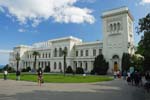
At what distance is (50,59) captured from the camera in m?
90.9

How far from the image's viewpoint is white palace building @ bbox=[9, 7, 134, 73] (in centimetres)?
6278

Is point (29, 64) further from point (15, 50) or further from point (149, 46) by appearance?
point (149, 46)

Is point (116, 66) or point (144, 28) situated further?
point (116, 66)

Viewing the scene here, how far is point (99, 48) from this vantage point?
7325 cm

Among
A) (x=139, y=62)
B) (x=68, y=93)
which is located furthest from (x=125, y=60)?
(x=68, y=93)

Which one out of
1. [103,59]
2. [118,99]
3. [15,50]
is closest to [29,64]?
[15,50]

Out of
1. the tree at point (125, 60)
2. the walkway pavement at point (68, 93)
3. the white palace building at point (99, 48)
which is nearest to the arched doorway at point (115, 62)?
the white palace building at point (99, 48)

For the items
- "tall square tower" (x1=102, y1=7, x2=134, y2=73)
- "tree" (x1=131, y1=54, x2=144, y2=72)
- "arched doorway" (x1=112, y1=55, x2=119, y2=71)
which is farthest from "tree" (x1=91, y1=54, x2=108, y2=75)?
"tree" (x1=131, y1=54, x2=144, y2=72)

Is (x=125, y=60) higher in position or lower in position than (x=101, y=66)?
higher

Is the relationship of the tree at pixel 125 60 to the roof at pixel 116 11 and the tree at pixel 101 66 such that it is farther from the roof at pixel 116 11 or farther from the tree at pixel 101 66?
the roof at pixel 116 11

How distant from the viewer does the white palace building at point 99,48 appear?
62.8 m

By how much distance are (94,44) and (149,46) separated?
61273 millimetres

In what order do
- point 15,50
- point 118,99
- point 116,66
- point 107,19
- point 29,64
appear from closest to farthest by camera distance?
point 118,99, point 116,66, point 107,19, point 29,64, point 15,50

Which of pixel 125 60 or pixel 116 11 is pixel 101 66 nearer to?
pixel 125 60
